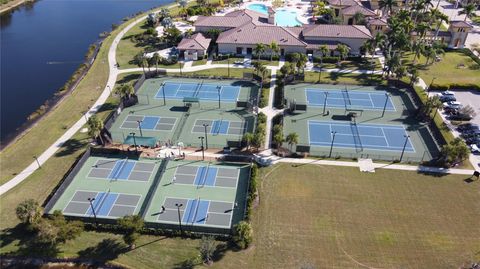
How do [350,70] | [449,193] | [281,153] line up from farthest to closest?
1. [350,70]
2. [281,153]
3. [449,193]

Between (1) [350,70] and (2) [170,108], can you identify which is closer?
(2) [170,108]

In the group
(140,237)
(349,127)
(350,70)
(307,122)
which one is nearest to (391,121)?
(349,127)

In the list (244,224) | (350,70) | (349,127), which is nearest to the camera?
(244,224)

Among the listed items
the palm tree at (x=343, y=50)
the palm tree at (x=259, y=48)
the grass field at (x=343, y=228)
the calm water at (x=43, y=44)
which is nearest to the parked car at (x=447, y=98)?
the palm tree at (x=343, y=50)

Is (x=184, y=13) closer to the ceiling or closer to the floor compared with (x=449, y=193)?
closer to the ceiling

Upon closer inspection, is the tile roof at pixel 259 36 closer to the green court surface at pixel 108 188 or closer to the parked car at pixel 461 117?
the parked car at pixel 461 117

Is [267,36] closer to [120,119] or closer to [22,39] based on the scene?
[120,119]

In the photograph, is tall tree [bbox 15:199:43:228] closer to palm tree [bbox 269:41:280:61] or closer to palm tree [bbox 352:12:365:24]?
palm tree [bbox 269:41:280:61]
